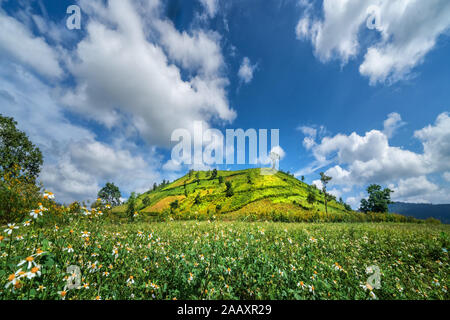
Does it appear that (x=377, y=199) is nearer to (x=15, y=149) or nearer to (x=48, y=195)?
(x=48, y=195)

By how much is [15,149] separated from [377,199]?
303 ft

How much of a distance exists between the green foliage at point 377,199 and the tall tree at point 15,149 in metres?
86.6

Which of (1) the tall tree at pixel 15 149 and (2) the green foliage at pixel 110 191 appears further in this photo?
(2) the green foliage at pixel 110 191

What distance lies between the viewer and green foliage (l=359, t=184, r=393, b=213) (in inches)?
2025

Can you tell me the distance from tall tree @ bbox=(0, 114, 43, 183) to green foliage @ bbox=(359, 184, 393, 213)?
86.6 metres

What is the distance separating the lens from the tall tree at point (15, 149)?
26.2m

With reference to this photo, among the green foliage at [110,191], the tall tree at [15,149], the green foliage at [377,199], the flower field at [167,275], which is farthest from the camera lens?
the green foliage at [110,191]

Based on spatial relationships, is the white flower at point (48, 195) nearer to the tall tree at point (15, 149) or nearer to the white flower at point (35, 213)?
the white flower at point (35, 213)

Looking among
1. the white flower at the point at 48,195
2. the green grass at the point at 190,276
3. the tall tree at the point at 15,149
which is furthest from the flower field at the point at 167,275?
the tall tree at the point at 15,149

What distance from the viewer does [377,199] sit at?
5278cm

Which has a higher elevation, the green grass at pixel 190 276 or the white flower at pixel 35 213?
the white flower at pixel 35 213
